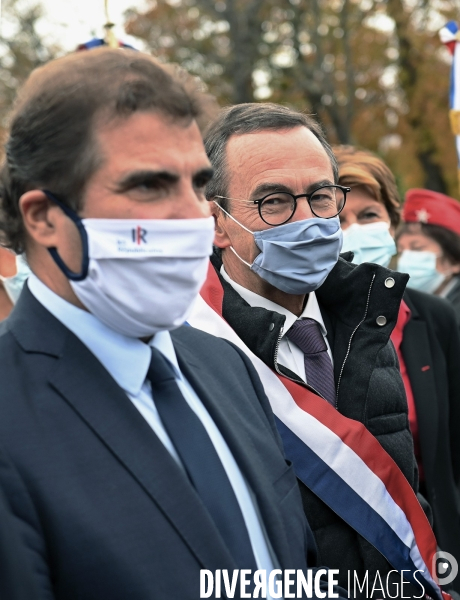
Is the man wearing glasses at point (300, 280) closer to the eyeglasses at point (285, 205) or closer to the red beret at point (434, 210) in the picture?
the eyeglasses at point (285, 205)

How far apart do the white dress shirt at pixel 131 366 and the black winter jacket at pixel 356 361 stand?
80 centimetres

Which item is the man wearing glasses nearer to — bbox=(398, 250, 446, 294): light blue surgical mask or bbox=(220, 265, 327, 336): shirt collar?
bbox=(220, 265, 327, 336): shirt collar

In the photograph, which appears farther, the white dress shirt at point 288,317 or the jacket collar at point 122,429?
the white dress shirt at point 288,317

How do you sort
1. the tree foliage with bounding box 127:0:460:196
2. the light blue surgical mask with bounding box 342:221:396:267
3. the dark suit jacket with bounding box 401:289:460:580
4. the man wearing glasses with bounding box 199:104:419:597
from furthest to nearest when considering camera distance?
the tree foliage with bounding box 127:0:460:196, the light blue surgical mask with bounding box 342:221:396:267, the dark suit jacket with bounding box 401:289:460:580, the man wearing glasses with bounding box 199:104:419:597

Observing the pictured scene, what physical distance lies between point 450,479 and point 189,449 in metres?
2.44

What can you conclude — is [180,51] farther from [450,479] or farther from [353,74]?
[450,479]

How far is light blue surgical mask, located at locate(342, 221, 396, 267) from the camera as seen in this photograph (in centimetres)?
451

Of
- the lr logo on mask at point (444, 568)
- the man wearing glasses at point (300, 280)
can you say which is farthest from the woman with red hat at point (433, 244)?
the man wearing glasses at point (300, 280)

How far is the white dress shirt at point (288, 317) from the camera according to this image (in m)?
3.09

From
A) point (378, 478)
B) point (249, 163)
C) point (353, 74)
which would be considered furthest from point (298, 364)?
point (353, 74)

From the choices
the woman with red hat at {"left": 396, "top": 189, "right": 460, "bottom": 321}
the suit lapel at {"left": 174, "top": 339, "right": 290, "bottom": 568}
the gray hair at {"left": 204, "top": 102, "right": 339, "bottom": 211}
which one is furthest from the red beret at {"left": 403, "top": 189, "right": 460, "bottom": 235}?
the suit lapel at {"left": 174, "top": 339, "right": 290, "bottom": 568}

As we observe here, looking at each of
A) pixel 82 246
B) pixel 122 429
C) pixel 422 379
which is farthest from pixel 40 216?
pixel 422 379

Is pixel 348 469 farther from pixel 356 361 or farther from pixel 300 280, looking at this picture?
pixel 300 280

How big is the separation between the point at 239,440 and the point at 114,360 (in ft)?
1.30
